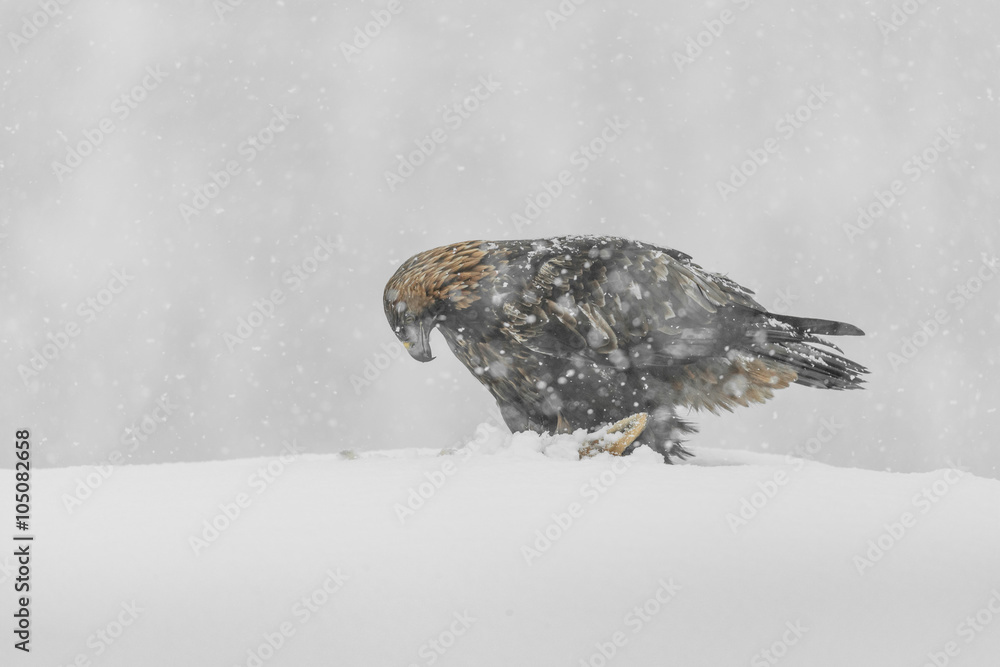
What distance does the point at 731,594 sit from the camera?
2332 mm

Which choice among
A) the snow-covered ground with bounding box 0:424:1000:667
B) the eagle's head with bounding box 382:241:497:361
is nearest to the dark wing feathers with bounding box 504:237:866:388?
the eagle's head with bounding box 382:241:497:361

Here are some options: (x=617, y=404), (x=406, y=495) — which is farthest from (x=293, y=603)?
(x=617, y=404)

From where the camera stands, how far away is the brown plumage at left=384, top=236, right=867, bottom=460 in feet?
11.9

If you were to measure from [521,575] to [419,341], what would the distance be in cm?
158

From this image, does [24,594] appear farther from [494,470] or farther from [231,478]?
[494,470]

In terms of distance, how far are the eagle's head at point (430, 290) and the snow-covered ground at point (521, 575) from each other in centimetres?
106

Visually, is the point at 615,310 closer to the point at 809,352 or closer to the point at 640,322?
the point at 640,322

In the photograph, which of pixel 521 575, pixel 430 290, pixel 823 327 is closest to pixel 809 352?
pixel 823 327

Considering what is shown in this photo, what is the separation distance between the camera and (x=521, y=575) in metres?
2.35

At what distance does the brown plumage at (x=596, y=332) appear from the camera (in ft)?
11.9

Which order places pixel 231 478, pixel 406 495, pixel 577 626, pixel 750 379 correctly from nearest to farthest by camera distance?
pixel 577 626 < pixel 406 495 < pixel 231 478 < pixel 750 379

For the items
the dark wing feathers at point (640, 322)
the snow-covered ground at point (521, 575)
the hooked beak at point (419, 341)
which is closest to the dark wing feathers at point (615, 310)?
the dark wing feathers at point (640, 322)

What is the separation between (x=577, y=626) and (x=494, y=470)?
0.78 meters

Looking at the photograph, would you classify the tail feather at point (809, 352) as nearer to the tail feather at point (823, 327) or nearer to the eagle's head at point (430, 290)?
the tail feather at point (823, 327)
